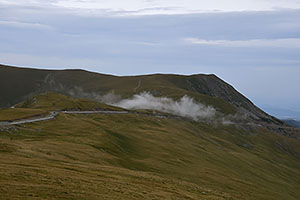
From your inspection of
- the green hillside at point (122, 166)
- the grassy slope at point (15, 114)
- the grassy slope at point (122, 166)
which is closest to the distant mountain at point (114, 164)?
the grassy slope at point (122, 166)

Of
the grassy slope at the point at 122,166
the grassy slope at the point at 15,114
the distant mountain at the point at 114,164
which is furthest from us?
the grassy slope at the point at 15,114

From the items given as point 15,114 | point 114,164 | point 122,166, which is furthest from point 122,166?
point 15,114

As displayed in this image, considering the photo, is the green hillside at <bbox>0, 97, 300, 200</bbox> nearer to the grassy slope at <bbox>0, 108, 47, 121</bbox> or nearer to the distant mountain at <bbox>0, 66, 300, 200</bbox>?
the distant mountain at <bbox>0, 66, 300, 200</bbox>

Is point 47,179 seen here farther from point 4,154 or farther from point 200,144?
point 200,144

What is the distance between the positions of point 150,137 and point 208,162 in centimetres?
2747

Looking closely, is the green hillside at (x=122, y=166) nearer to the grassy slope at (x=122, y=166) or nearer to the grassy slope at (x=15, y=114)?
the grassy slope at (x=122, y=166)

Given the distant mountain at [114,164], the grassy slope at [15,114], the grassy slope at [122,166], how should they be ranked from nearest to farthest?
the grassy slope at [122,166] → the distant mountain at [114,164] → the grassy slope at [15,114]

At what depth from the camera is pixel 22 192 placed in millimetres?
36969

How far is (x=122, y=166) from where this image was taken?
81.0m

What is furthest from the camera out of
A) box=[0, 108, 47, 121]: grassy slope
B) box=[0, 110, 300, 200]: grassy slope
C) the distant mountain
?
box=[0, 108, 47, 121]: grassy slope

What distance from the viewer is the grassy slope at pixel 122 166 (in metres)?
43.3

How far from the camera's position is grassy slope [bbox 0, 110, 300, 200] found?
1706 inches

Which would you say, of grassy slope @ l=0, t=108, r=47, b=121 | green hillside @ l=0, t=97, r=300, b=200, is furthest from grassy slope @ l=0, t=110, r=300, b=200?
grassy slope @ l=0, t=108, r=47, b=121

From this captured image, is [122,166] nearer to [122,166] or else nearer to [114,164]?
[122,166]
